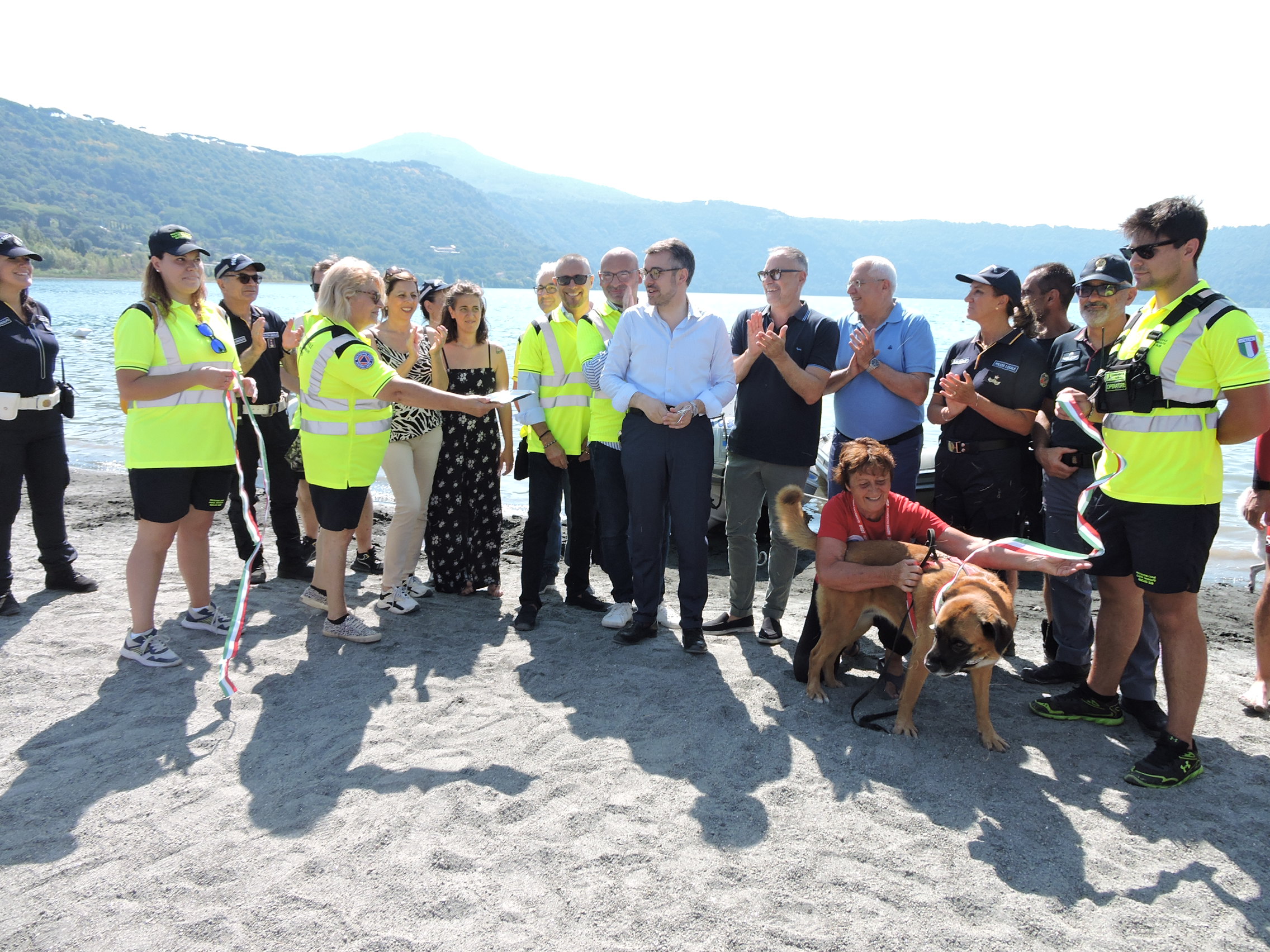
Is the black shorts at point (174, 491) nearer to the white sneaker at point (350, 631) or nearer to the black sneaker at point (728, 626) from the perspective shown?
the white sneaker at point (350, 631)

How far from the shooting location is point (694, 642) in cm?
500

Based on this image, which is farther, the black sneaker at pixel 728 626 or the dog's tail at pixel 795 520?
the black sneaker at pixel 728 626

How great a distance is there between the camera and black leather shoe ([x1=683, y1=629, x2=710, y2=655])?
4.97m

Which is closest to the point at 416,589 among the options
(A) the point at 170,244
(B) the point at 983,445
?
(A) the point at 170,244

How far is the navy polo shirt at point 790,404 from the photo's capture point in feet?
16.8

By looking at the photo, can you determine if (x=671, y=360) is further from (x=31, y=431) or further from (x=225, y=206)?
(x=225, y=206)

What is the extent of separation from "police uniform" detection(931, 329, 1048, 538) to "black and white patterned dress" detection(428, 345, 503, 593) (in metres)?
3.22

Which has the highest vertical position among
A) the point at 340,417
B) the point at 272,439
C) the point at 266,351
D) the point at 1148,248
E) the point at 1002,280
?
the point at 1148,248

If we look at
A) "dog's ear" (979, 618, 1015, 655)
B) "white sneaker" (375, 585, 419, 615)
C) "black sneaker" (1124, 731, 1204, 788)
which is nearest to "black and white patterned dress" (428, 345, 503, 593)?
"white sneaker" (375, 585, 419, 615)

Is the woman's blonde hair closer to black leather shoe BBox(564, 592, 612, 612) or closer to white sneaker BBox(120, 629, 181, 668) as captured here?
white sneaker BBox(120, 629, 181, 668)

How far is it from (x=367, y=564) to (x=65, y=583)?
209cm

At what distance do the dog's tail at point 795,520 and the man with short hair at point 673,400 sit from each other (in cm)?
51

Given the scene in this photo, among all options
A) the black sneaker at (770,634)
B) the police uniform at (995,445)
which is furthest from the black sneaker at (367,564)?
the police uniform at (995,445)

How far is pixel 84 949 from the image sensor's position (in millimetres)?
2473
